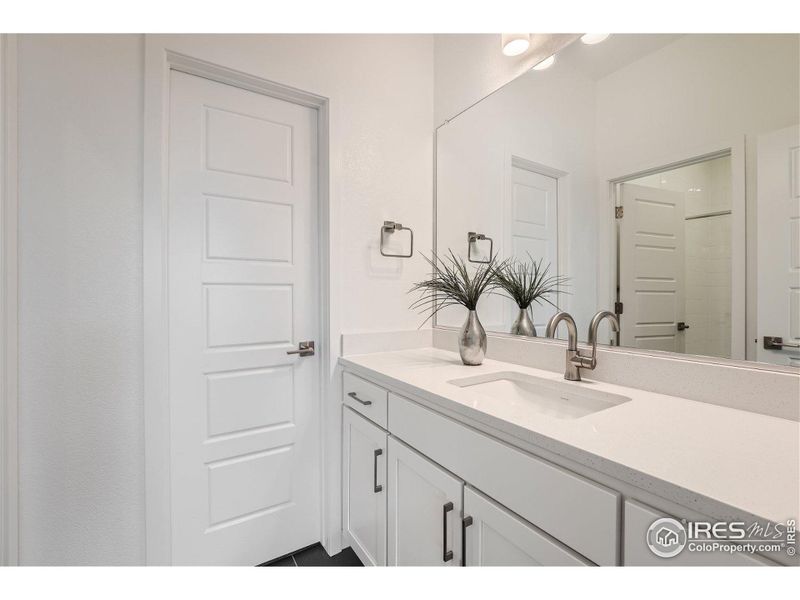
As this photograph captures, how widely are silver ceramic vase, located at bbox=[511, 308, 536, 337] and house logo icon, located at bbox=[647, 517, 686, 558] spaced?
3.03 feet

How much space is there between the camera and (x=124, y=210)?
3.99 ft

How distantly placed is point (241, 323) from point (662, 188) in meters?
1.53

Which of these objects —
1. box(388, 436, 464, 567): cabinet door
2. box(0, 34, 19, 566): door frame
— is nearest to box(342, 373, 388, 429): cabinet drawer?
box(388, 436, 464, 567): cabinet door

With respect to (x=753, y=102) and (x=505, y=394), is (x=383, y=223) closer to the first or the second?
(x=505, y=394)

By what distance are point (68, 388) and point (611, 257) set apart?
A: 70.8 inches

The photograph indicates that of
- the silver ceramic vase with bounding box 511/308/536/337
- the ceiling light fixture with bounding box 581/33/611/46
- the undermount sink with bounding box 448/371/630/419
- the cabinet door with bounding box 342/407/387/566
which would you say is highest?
the ceiling light fixture with bounding box 581/33/611/46

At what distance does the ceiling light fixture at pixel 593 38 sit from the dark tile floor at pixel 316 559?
2137 millimetres

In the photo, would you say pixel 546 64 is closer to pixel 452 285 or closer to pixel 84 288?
pixel 452 285

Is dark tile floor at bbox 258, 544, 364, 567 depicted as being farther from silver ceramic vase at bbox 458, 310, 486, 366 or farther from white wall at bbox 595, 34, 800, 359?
white wall at bbox 595, 34, 800, 359

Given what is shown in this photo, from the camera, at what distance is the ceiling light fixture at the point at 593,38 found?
1199 millimetres

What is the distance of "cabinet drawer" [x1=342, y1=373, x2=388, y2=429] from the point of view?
128 cm

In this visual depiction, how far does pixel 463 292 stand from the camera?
1493 millimetres

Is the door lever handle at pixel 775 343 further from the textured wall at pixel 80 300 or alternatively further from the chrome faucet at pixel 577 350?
the textured wall at pixel 80 300
